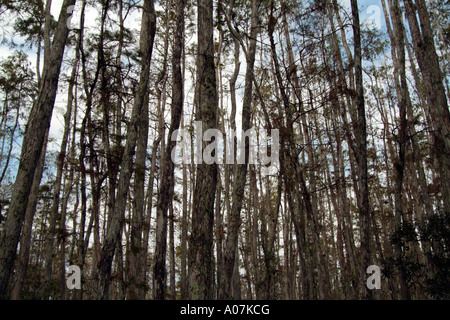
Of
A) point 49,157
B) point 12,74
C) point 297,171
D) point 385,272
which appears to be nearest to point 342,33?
point 297,171

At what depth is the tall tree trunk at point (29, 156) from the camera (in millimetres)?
3881

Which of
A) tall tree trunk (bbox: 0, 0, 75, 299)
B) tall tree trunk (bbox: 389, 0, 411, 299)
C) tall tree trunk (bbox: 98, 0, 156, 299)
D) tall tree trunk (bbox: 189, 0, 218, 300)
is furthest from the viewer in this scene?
tall tree trunk (bbox: 389, 0, 411, 299)

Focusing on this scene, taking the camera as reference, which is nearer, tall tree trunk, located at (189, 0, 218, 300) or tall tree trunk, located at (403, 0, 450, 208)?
tall tree trunk, located at (189, 0, 218, 300)

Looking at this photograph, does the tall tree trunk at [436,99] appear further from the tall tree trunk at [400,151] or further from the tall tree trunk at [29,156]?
the tall tree trunk at [29,156]

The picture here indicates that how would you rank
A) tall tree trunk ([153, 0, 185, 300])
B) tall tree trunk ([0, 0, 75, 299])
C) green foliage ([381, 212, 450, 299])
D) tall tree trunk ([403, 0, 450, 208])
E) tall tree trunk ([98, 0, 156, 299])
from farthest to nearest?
1. tall tree trunk ([403, 0, 450, 208])
2. tall tree trunk ([153, 0, 185, 300])
3. green foliage ([381, 212, 450, 299])
4. tall tree trunk ([98, 0, 156, 299])
5. tall tree trunk ([0, 0, 75, 299])

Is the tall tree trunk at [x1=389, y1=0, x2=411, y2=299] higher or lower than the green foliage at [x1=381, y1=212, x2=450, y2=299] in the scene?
higher

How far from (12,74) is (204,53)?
11241 mm

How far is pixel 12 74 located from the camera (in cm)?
1200

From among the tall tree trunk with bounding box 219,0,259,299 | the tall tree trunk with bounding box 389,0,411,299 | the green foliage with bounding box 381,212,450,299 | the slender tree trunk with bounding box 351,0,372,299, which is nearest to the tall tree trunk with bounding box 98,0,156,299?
the tall tree trunk with bounding box 219,0,259,299

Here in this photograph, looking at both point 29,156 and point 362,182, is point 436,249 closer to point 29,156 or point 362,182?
point 362,182

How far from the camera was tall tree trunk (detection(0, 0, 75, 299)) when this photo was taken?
12.7ft

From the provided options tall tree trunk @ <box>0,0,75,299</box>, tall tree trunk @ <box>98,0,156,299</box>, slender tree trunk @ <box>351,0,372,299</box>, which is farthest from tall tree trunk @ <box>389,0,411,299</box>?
tall tree trunk @ <box>0,0,75,299</box>

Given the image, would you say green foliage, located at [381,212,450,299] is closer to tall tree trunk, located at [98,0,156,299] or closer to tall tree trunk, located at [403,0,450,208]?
tall tree trunk, located at [403,0,450,208]
